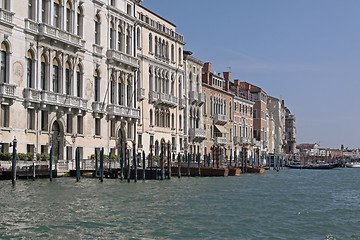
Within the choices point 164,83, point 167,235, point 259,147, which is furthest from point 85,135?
point 259,147

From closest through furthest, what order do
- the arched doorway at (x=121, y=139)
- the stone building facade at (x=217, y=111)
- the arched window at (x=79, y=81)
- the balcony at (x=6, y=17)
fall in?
the balcony at (x=6, y=17)
the arched window at (x=79, y=81)
the arched doorway at (x=121, y=139)
the stone building facade at (x=217, y=111)

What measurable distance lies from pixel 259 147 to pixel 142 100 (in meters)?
31.7

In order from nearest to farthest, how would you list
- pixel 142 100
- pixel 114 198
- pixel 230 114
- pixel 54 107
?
pixel 114 198 < pixel 54 107 < pixel 142 100 < pixel 230 114

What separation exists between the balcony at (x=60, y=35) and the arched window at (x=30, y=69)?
130cm

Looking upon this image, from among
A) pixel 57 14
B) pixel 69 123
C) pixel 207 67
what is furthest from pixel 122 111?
pixel 207 67

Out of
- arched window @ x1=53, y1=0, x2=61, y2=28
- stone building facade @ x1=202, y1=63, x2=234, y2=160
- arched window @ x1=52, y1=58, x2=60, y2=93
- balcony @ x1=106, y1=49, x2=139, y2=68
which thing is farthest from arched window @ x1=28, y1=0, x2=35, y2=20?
stone building facade @ x1=202, y1=63, x2=234, y2=160

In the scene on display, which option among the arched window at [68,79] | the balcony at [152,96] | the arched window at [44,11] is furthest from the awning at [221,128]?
the arched window at [44,11]

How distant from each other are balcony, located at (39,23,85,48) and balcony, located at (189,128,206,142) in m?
18.1

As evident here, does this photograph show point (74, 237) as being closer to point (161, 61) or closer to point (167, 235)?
point (167, 235)

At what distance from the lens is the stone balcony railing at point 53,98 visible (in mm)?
26939

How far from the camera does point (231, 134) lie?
190 ft

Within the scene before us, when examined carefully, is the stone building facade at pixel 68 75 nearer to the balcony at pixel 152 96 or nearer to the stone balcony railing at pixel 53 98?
the stone balcony railing at pixel 53 98

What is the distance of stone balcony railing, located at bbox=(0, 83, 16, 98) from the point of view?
82.7 feet

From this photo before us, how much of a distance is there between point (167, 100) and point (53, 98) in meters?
14.1
